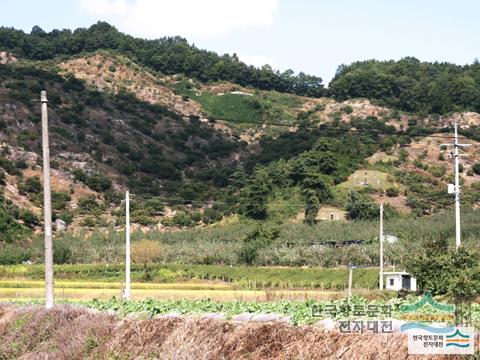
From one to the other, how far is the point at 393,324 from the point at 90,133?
107 m

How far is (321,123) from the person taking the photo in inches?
5694

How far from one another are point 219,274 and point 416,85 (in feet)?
329

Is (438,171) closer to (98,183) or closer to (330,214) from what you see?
(330,214)

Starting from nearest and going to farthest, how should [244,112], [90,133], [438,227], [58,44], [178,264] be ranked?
1. [178,264]
2. [438,227]
3. [90,133]
4. [244,112]
5. [58,44]

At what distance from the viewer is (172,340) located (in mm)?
19125

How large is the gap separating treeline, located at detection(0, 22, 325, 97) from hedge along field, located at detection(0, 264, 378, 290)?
388ft

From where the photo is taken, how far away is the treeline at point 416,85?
14400 centimetres

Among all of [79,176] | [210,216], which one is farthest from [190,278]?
[79,176]

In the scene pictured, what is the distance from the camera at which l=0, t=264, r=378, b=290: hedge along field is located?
59312 mm

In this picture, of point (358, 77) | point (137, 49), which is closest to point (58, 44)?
point (137, 49)

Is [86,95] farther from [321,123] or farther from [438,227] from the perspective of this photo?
[438,227]

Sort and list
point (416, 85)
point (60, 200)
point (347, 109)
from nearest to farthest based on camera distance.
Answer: point (60, 200)
point (347, 109)
point (416, 85)

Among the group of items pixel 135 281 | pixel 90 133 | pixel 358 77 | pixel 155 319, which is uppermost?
pixel 358 77

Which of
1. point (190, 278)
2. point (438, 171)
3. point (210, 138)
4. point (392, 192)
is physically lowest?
point (190, 278)
